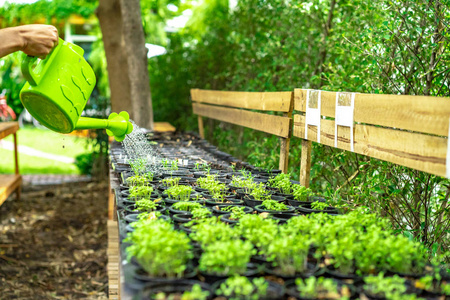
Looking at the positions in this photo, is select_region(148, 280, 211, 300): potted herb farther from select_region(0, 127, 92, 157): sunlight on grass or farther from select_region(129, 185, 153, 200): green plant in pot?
select_region(0, 127, 92, 157): sunlight on grass

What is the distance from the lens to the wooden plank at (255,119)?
3262mm

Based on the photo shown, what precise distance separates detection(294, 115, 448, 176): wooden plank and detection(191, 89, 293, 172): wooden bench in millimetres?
583

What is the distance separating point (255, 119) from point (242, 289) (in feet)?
8.90

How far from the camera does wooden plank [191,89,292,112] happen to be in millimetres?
3270

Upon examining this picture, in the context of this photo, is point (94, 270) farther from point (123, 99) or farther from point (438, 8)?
point (438, 8)

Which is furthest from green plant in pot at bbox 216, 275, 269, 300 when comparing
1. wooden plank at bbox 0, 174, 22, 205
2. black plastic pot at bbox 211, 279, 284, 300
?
wooden plank at bbox 0, 174, 22, 205

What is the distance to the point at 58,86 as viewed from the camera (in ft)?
7.53

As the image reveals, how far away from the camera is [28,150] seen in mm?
10453

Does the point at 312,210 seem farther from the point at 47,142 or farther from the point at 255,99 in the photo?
the point at 47,142

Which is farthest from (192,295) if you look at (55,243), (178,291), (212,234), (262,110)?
(55,243)

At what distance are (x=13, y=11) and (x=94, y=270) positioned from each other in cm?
534

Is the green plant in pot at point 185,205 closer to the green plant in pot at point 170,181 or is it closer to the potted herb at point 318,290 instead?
the green plant in pot at point 170,181

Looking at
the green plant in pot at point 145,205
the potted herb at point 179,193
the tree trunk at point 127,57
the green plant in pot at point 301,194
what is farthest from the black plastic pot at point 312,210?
the tree trunk at point 127,57

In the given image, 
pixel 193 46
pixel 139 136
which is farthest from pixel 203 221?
pixel 193 46
